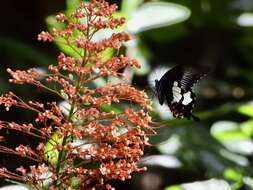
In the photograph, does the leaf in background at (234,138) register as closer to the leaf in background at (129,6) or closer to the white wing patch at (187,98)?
the leaf in background at (129,6)

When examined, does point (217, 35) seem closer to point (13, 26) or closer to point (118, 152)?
point (13, 26)

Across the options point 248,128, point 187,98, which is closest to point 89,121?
point 187,98

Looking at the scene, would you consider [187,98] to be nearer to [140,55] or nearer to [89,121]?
[89,121]

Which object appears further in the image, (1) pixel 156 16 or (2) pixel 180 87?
(1) pixel 156 16

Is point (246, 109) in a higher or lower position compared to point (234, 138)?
higher

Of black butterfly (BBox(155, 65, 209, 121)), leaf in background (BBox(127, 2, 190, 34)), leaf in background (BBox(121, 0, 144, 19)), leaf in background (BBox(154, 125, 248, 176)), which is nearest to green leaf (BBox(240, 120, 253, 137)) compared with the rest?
leaf in background (BBox(154, 125, 248, 176))

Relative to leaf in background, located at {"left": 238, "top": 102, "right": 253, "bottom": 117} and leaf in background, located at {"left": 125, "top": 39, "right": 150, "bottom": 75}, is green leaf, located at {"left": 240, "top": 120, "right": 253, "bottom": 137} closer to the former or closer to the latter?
leaf in background, located at {"left": 238, "top": 102, "right": 253, "bottom": 117}

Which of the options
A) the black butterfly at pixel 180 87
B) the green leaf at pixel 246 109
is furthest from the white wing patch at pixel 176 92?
the green leaf at pixel 246 109
